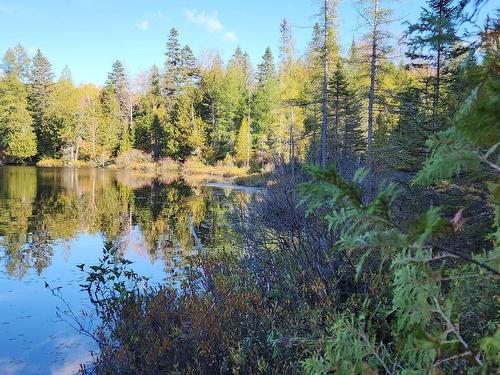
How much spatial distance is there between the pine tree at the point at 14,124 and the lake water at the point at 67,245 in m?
27.4

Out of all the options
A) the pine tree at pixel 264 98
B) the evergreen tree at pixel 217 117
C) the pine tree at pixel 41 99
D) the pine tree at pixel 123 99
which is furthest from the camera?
the pine tree at pixel 123 99

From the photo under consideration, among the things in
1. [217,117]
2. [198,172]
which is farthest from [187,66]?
[198,172]

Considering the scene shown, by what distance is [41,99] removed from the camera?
180ft

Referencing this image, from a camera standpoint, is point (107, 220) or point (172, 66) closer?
point (107, 220)

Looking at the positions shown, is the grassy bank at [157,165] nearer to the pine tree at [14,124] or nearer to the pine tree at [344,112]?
the pine tree at [14,124]

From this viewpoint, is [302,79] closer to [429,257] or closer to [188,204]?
[188,204]

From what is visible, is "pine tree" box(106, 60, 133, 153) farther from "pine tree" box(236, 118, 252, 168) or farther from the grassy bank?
"pine tree" box(236, 118, 252, 168)

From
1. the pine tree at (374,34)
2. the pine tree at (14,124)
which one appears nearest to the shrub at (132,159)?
the pine tree at (14,124)

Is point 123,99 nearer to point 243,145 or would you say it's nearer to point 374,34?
point 243,145

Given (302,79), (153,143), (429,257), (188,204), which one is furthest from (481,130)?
(153,143)

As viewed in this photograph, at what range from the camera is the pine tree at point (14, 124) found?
160 feet

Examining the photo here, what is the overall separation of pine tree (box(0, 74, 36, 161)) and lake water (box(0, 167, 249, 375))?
2743 centimetres

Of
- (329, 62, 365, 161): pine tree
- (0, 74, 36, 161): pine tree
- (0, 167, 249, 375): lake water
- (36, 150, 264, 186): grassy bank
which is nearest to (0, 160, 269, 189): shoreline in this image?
(36, 150, 264, 186): grassy bank

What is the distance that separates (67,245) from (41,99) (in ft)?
164
